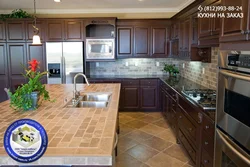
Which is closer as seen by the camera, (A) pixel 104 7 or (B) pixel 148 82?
(B) pixel 148 82

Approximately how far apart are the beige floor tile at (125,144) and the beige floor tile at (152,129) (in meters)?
0.54

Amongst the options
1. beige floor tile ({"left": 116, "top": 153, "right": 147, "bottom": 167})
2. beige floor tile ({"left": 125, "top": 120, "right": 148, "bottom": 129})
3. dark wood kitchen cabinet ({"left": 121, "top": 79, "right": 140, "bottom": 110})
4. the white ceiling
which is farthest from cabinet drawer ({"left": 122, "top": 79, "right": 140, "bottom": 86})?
beige floor tile ({"left": 116, "top": 153, "right": 147, "bottom": 167})

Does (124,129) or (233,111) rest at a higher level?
(233,111)

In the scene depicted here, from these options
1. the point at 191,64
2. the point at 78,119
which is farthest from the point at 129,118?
the point at 78,119

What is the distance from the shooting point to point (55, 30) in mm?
5543

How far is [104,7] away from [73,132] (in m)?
4.64

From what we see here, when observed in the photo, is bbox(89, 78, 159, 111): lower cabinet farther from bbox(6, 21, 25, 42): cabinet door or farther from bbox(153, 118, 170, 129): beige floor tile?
bbox(6, 21, 25, 42): cabinet door

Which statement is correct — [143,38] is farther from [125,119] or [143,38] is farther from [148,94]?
[125,119]

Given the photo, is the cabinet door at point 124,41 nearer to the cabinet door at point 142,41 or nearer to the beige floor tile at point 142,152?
the cabinet door at point 142,41

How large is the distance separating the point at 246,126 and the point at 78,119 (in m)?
1.33

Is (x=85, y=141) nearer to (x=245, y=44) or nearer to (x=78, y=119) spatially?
(x=78, y=119)

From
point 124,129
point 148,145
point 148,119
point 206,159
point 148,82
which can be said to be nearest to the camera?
point 206,159

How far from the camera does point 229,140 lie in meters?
1.74

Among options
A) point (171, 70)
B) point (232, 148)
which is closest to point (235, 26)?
point (232, 148)
